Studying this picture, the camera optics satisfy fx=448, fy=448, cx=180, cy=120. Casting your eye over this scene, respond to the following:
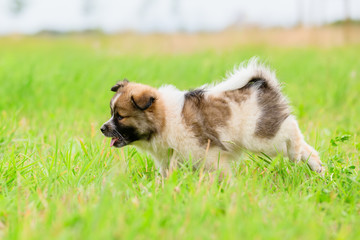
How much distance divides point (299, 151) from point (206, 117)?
952mm

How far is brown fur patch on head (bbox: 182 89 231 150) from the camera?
3854mm

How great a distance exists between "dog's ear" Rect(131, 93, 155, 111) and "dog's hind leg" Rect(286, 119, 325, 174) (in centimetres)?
128

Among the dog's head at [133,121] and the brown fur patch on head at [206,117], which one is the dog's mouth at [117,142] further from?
the brown fur patch on head at [206,117]

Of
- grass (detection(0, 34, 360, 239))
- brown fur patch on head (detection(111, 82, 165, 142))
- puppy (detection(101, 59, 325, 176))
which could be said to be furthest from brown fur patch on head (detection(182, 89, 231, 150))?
grass (detection(0, 34, 360, 239))

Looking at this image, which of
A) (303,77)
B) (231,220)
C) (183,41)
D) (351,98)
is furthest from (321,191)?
(183,41)

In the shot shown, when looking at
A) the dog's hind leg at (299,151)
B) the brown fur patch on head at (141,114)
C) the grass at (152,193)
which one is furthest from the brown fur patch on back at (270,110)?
the brown fur patch on head at (141,114)

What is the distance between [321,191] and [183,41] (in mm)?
16207

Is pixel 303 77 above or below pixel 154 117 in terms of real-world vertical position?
below

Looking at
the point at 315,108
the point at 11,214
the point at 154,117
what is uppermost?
the point at 154,117

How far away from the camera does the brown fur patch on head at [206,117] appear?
3.85m

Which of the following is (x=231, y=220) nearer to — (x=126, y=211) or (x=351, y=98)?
(x=126, y=211)

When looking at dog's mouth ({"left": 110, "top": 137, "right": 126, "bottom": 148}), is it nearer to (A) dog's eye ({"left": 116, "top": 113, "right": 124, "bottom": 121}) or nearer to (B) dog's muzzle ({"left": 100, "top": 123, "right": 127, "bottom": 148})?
(B) dog's muzzle ({"left": 100, "top": 123, "right": 127, "bottom": 148})

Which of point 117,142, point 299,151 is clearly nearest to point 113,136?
point 117,142

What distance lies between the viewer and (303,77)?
9.76m
